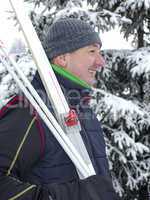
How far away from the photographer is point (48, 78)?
157cm

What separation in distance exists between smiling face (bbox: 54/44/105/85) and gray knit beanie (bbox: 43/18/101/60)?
29 millimetres

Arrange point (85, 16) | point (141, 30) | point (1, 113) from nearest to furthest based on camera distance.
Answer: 1. point (1, 113)
2. point (85, 16)
3. point (141, 30)

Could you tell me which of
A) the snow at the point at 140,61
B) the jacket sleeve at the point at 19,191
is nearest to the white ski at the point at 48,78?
the jacket sleeve at the point at 19,191

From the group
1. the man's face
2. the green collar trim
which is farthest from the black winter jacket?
the man's face

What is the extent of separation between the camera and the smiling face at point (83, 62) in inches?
76.9

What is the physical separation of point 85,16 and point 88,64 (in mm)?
3329

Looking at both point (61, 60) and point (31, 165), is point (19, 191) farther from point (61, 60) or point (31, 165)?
point (61, 60)

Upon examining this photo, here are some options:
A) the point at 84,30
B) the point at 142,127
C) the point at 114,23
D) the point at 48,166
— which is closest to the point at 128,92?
the point at 142,127

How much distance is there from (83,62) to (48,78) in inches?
17.3

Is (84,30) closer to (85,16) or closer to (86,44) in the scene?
(86,44)

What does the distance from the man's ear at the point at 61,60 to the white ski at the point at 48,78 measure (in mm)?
353

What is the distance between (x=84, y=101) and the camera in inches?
77.9

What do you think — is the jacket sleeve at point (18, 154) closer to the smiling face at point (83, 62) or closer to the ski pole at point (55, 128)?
the ski pole at point (55, 128)

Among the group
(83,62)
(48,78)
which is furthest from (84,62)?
(48,78)
